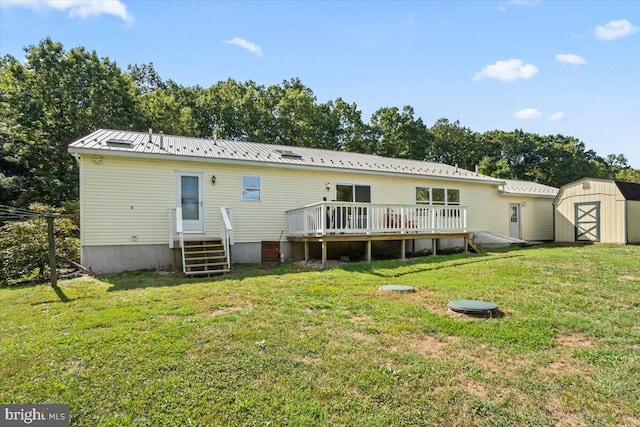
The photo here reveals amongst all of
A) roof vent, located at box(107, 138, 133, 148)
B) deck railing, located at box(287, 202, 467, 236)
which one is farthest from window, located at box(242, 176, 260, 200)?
roof vent, located at box(107, 138, 133, 148)

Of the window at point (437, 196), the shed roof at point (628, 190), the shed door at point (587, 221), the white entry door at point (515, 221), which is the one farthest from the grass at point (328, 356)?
the white entry door at point (515, 221)

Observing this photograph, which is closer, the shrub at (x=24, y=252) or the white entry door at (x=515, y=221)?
the shrub at (x=24, y=252)

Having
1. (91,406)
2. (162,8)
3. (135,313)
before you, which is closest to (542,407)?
(91,406)

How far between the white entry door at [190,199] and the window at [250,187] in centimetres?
135

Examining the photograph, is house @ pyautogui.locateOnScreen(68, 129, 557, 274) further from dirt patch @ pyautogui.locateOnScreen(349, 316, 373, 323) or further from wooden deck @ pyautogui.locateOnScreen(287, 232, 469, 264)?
dirt patch @ pyautogui.locateOnScreen(349, 316, 373, 323)

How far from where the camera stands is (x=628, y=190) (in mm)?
14016

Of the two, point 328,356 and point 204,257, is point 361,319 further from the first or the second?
point 204,257

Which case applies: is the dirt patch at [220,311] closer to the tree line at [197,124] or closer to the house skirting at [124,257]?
the house skirting at [124,257]

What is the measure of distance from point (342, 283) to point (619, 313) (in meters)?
4.39

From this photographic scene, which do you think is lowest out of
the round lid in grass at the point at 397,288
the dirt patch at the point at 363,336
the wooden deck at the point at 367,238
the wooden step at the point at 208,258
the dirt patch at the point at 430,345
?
the dirt patch at the point at 430,345

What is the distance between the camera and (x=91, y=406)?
2.68 meters

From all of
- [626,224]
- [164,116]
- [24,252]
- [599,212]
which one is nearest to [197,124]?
[164,116]

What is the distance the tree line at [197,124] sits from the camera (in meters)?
17.9

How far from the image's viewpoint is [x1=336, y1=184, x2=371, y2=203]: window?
1248 cm
